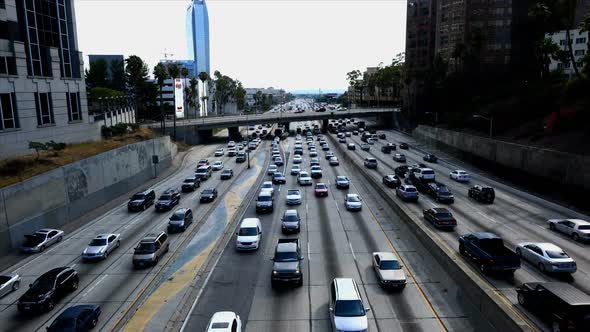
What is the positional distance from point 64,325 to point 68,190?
2549cm

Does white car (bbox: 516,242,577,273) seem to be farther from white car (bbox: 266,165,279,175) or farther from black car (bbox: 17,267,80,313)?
white car (bbox: 266,165,279,175)

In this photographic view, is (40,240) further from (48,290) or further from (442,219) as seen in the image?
(442,219)

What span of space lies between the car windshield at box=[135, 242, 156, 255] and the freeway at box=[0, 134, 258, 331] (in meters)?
1.17

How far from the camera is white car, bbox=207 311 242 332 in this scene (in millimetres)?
18500

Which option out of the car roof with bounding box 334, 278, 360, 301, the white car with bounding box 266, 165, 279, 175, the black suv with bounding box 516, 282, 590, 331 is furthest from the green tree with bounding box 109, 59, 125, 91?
the black suv with bounding box 516, 282, 590, 331

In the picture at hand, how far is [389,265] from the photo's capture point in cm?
2558

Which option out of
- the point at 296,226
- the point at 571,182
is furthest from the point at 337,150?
the point at 296,226

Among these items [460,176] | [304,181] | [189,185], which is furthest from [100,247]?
[460,176]

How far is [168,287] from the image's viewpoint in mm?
25500

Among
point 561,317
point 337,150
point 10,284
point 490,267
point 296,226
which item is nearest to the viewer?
point 561,317

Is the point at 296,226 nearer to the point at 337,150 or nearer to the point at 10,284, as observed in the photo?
the point at 10,284

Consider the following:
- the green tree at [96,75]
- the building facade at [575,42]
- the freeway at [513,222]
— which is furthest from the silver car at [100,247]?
the green tree at [96,75]

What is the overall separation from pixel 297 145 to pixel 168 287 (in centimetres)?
7014

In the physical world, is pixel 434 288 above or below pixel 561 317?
below
